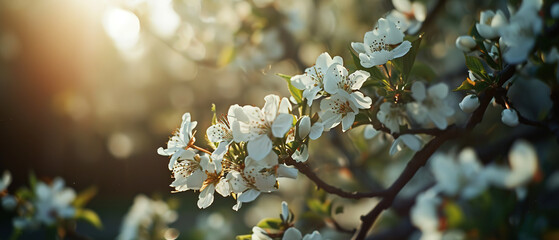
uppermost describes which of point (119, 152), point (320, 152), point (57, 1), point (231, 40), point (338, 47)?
point (57, 1)

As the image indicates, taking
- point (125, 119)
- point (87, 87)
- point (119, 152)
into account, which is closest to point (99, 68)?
point (87, 87)

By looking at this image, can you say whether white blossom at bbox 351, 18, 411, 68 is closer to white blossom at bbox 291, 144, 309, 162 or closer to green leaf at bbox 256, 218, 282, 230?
white blossom at bbox 291, 144, 309, 162

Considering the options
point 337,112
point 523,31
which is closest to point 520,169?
point 523,31

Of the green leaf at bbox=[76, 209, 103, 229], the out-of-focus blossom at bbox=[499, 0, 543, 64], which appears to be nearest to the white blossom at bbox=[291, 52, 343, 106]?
the out-of-focus blossom at bbox=[499, 0, 543, 64]

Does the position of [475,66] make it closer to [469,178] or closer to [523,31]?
[523,31]

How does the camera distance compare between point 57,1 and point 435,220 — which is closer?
point 435,220

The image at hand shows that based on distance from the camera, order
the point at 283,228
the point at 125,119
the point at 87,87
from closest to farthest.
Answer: the point at 283,228 → the point at 87,87 → the point at 125,119

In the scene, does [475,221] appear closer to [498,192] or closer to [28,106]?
[498,192]
